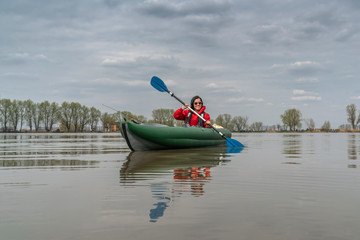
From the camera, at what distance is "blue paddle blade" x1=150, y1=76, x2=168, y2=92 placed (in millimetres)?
12367

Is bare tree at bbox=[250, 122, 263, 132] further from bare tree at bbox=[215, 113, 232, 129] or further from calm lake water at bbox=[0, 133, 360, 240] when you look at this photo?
calm lake water at bbox=[0, 133, 360, 240]

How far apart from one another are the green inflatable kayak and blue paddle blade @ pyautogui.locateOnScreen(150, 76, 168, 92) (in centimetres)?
207

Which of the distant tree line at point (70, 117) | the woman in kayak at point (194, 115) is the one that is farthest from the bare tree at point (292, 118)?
the woman in kayak at point (194, 115)

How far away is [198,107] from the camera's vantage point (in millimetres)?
A: 12484

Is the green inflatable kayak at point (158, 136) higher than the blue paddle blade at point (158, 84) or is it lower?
lower

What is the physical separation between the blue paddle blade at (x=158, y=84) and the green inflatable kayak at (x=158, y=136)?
2073mm

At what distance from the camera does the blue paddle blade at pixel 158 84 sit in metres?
12.4

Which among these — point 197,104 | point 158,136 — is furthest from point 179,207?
point 197,104

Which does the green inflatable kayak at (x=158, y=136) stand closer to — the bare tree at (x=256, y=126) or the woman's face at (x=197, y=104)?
the woman's face at (x=197, y=104)

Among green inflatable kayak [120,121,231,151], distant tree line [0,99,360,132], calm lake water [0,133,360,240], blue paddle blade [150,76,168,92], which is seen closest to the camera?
calm lake water [0,133,360,240]

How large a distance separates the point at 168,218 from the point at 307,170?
385 centimetres

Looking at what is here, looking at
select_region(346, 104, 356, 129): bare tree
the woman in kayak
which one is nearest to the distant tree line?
select_region(346, 104, 356, 129): bare tree

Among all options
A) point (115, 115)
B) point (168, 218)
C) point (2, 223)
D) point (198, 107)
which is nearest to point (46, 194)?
point (2, 223)

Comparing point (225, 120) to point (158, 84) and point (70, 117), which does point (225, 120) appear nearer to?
point (70, 117)
